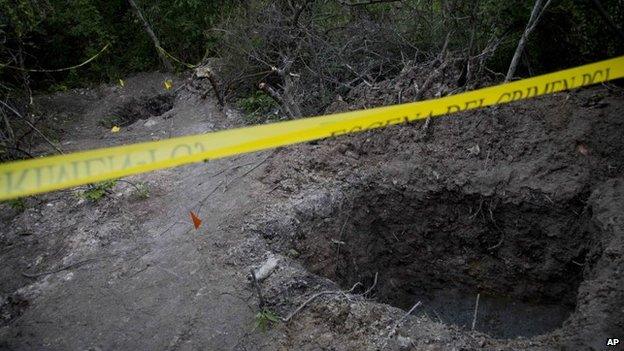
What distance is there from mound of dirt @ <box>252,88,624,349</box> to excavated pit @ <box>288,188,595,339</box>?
1cm

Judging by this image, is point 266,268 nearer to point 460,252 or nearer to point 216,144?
point 216,144

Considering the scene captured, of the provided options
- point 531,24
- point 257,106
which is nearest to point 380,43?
point 257,106

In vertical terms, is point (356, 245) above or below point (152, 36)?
below

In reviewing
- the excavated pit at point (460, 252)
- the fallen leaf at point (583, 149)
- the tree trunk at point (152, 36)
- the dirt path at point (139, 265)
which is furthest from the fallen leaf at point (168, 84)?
the fallen leaf at point (583, 149)

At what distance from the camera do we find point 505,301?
452cm

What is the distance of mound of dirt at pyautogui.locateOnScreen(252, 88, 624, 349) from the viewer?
4.02 metres

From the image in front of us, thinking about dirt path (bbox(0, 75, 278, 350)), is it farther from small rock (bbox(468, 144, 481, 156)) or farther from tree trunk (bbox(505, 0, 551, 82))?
tree trunk (bbox(505, 0, 551, 82))

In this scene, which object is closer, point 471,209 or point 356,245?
point 471,209

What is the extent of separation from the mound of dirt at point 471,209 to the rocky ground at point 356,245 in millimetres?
16

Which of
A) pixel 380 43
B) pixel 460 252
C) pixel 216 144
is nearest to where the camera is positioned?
pixel 216 144

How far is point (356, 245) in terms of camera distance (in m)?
4.62

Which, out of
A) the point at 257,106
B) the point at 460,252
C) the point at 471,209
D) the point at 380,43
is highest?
the point at 380,43

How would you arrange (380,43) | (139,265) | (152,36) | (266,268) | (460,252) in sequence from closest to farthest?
1. (266,268)
2. (139,265)
3. (460,252)
4. (380,43)
5. (152,36)

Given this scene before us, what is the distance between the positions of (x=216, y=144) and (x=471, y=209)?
9.80 ft
